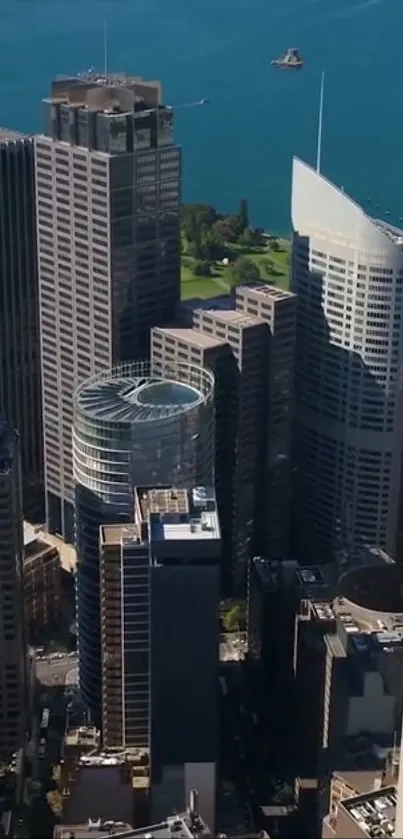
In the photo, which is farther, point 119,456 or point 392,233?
point 392,233

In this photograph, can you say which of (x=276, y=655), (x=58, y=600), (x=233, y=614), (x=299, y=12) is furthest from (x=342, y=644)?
(x=299, y=12)

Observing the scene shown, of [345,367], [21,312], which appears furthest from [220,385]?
[21,312]

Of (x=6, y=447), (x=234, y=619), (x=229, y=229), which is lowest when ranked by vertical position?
(x=234, y=619)

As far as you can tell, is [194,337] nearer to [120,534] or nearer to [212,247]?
[120,534]

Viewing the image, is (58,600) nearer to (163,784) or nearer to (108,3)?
(163,784)

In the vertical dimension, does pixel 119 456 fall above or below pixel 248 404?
above

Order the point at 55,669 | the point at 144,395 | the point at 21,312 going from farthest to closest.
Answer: the point at 21,312 < the point at 55,669 < the point at 144,395

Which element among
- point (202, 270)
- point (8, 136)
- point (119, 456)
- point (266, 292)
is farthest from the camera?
point (202, 270)

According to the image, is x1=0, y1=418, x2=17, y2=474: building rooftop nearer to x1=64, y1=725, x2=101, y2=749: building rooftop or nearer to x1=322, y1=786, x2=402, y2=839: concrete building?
x1=64, y1=725, x2=101, y2=749: building rooftop
